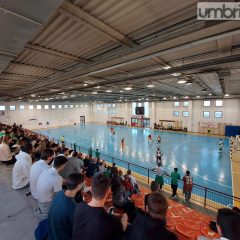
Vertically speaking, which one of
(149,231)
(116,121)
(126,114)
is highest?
(126,114)

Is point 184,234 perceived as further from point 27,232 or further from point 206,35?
point 206,35

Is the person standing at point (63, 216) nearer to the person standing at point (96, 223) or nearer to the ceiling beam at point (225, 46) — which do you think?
the person standing at point (96, 223)

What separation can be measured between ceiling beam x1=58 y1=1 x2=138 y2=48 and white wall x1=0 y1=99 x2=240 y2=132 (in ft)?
95.4

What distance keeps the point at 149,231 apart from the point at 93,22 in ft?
11.5

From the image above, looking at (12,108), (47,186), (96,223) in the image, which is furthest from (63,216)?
(12,108)

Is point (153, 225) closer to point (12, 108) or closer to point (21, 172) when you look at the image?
point (21, 172)

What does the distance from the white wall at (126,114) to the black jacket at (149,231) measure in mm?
30962

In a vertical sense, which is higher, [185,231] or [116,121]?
[116,121]

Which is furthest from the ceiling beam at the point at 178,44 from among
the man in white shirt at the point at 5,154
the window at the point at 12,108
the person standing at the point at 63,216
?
the window at the point at 12,108

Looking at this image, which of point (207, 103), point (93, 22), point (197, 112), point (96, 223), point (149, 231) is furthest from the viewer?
point (197, 112)

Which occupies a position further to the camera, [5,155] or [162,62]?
[5,155]

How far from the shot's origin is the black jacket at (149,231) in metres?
1.71

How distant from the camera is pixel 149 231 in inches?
68.2

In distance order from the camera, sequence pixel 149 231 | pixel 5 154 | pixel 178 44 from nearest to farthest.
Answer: pixel 149 231
pixel 178 44
pixel 5 154
